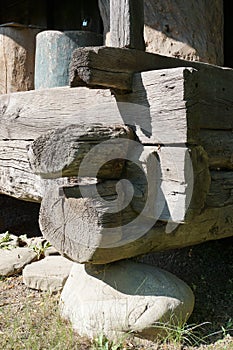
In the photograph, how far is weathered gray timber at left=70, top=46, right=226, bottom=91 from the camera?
2.41 m

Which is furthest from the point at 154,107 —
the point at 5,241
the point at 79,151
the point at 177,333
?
the point at 5,241

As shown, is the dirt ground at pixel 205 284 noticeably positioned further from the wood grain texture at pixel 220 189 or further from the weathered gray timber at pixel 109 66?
the weathered gray timber at pixel 109 66

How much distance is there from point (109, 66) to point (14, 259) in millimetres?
2053

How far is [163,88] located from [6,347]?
1.49m

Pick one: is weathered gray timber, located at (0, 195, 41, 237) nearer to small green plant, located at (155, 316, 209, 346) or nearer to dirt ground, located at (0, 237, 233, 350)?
dirt ground, located at (0, 237, 233, 350)

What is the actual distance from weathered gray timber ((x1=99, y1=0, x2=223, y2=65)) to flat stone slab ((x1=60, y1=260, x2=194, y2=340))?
1711 millimetres

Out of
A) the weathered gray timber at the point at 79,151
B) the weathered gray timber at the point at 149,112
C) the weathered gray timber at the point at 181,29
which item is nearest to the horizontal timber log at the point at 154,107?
the weathered gray timber at the point at 149,112

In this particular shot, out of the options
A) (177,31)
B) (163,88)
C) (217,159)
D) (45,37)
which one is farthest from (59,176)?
(177,31)

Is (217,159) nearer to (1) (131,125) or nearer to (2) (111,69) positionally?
(1) (131,125)

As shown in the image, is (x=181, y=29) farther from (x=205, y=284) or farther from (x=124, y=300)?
(x=124, y=300)

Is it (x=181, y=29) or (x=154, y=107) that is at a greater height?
(x=181, y=29)

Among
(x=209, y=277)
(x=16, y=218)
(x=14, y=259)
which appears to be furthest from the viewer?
(x=16, y=218)

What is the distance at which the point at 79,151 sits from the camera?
96.4 inches

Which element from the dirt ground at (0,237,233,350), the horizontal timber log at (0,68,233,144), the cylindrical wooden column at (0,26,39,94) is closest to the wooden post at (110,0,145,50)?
the horizontal timber log at (0,68,233,144)
